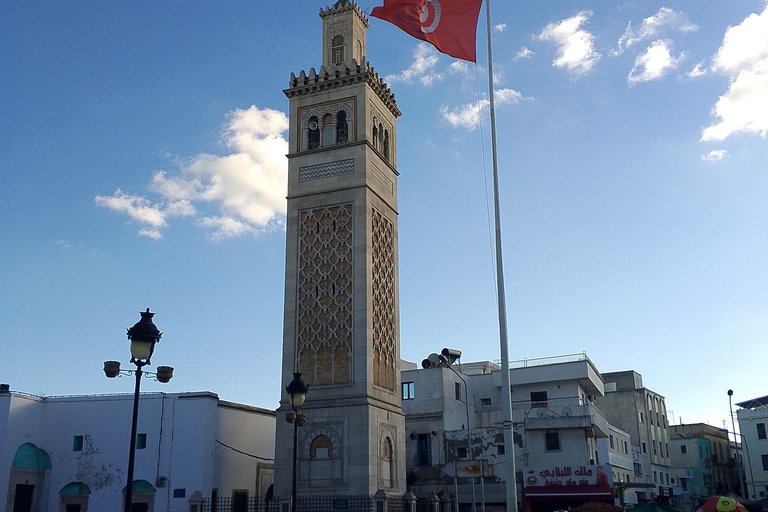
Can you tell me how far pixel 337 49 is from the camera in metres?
35.4

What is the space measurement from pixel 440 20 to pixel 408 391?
92.9ft

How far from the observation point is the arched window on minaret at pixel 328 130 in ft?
110

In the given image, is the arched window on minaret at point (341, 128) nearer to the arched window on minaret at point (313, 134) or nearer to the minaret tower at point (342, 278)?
the minaret tower at point (342, 278)

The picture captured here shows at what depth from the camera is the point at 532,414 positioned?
41.8 metres

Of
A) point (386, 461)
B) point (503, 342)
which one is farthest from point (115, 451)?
point (503, 342)

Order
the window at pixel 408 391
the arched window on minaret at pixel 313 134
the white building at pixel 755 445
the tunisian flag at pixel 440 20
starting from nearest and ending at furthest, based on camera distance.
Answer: the tunisian flag at pixel 440 20, the arched window on minaret at pixel 313 134, the window at pixel 408 391, the white building at pixel 755 445

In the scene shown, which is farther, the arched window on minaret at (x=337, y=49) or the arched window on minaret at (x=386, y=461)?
the arched window on minaret at (x=337, y=49)

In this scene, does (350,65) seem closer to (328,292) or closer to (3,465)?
(328,292)

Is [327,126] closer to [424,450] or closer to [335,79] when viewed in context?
[335,79]

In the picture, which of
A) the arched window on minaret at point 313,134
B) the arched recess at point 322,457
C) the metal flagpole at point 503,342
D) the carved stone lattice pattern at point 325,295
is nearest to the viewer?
the metal flagpole at point 503,342

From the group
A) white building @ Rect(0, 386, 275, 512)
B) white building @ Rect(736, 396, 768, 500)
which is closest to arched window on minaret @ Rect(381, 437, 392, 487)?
white building @ Rect(0, 386, 275, 512)

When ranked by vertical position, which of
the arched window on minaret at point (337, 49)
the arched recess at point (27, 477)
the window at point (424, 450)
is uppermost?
the arched window on minaret at point (337, 49)

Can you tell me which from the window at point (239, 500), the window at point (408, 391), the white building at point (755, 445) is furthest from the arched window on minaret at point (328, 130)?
the white building at point (755, 445)

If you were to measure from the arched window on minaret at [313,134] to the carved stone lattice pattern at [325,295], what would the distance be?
119 inches
